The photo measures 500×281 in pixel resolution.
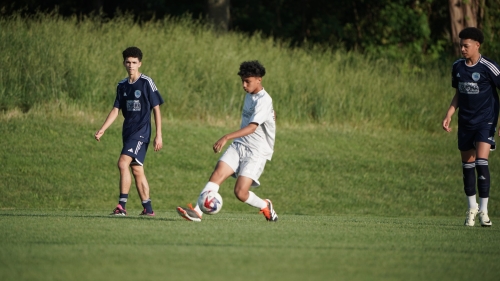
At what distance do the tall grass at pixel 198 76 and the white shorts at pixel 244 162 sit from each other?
446 inches

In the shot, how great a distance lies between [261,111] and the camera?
9570mm

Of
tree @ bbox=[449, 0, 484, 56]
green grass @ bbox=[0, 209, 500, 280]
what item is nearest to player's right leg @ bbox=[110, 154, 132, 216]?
green grass @ bbox=[0, 209, 500, 280]

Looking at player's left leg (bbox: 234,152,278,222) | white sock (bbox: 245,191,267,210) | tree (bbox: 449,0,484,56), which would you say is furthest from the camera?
tree (bbox: 449,0,484,56)

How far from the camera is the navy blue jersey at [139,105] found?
10898 mm

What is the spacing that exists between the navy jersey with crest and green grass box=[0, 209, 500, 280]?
1.38m

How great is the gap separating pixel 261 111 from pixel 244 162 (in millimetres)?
628

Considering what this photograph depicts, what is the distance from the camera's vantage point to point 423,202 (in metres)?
18.0

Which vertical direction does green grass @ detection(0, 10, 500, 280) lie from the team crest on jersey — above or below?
below

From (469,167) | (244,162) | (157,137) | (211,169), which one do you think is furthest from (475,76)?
(211,169)

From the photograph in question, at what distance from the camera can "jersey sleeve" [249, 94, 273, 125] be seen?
375 inches

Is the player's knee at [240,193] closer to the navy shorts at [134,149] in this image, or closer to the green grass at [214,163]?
the green grass at [214,163]

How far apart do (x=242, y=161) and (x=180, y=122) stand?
11360 mm

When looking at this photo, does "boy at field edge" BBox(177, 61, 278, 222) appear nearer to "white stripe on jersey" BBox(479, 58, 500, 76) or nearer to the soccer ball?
the soccer ball

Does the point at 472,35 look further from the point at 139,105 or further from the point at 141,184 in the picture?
the point at 141,184
